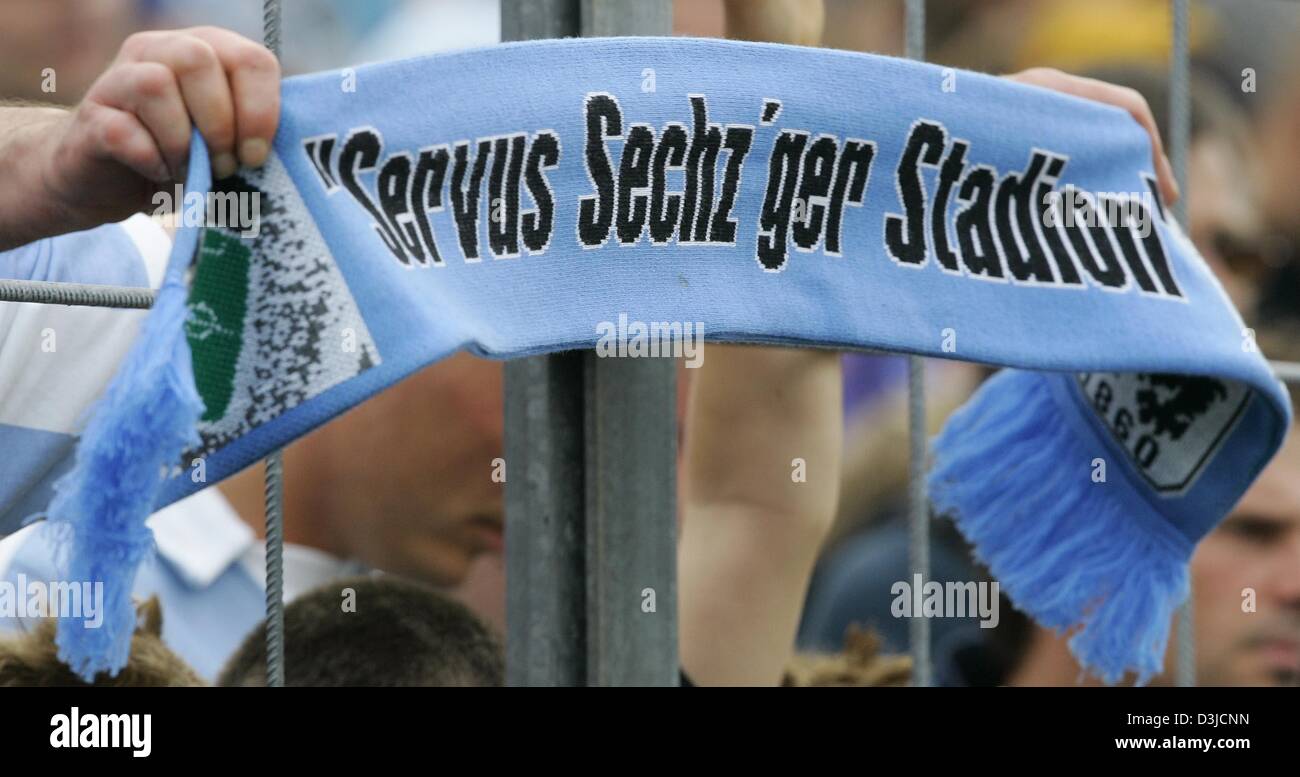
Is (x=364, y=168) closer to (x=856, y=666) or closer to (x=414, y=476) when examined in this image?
(x=414, y=476)

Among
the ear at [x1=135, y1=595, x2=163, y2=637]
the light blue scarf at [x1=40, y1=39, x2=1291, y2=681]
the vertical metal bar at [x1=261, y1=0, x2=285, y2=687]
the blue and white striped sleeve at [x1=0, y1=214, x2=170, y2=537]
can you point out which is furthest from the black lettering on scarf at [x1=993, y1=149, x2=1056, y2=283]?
the ear at [x1=135, y1=595, x2=163, y2=637]

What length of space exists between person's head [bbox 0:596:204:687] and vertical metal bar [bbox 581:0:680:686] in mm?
377

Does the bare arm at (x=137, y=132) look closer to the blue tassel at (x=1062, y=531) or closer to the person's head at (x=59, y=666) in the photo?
the person's head at (x=59, y=666)

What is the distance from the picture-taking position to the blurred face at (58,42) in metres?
1.40

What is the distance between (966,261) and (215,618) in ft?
2.73

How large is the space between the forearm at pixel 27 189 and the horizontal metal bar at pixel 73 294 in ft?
0.32

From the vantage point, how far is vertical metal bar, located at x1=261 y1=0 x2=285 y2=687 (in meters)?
0.90

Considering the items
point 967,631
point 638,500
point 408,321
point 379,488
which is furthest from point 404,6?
point 967,631

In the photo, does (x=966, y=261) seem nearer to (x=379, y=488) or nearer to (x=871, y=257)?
(x=871, y=257)

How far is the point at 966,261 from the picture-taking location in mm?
937

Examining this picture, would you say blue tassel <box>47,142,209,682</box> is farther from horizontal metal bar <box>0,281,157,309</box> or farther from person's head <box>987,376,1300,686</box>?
person's head <box>987,376,1300,686</box>

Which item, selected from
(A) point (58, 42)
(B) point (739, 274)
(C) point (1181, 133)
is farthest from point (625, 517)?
(A) point (58, 42)

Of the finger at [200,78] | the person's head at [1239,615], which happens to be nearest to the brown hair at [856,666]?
the person's head at [1239,615]

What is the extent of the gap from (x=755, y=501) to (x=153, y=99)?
75cm
